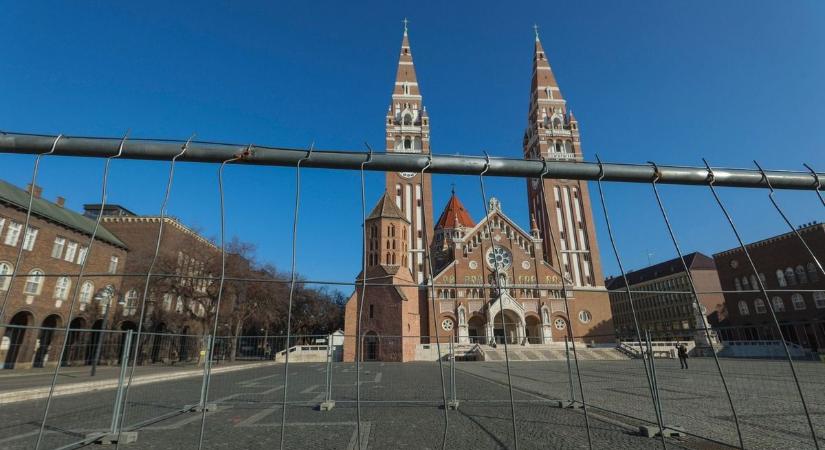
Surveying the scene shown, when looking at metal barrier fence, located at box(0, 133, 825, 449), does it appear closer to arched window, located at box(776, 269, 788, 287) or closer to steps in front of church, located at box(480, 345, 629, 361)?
steps in front of church, located at box(480, 345, 629, 361)

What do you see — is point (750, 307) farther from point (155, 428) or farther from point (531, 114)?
point (155, 428)

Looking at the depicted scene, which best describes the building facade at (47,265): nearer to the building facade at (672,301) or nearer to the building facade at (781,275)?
the building facade at (781,275)

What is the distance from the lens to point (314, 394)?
Answer: 11578mm

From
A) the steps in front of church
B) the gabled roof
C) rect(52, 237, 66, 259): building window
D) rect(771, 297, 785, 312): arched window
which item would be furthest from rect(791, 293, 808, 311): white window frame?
rect(52, 237, 66, 259): building window

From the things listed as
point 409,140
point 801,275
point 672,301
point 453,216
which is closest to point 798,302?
point 801,275

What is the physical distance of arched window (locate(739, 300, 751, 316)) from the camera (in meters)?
41.3

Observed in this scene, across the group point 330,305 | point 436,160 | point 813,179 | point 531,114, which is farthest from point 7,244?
point 531,114

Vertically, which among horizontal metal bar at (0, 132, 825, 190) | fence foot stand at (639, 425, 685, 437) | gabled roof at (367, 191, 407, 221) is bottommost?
fence foot stand at (639, 425, 685, 437)

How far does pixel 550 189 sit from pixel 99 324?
47531mm

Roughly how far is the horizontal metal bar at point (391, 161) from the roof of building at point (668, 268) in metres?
66.6

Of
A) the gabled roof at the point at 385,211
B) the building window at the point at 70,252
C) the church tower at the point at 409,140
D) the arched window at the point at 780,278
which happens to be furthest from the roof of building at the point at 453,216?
the building window at the point at 70,252

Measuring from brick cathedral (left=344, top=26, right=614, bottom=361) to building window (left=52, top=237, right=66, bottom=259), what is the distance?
20547mm

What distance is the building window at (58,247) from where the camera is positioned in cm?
2653

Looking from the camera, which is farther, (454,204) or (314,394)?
(454,204)
